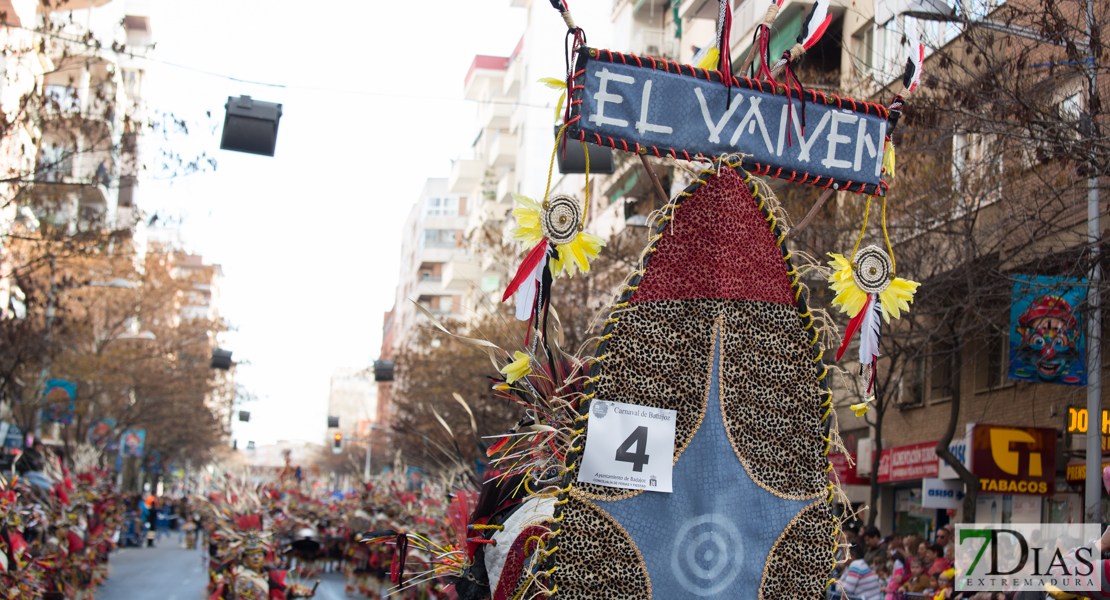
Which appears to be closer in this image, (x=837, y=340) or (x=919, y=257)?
(x=837, y=340)

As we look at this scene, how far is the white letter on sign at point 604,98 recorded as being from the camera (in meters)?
4.62

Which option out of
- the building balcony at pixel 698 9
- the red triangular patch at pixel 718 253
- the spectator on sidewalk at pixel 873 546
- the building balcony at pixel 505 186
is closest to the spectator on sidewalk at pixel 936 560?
the spectator on sidewalk at pixel 873 546

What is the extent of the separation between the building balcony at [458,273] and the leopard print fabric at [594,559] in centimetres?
5380

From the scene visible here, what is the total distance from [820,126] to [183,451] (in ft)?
277

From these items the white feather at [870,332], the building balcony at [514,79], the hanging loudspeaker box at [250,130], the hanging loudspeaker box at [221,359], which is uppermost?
the building balcony at [514,79]

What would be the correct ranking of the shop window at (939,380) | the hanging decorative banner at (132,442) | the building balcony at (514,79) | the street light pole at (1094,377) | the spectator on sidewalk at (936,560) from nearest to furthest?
the street light pole at (1094,377) → the spectator on sidewalk at (936,560) → the shop window at (939,380) → the hanging decorative banner at (132,442) → the building balcony at (514,79)

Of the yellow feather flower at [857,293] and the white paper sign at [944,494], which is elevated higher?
the yellow feather flower at [857,293]

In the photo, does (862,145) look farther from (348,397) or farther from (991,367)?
(348,397)

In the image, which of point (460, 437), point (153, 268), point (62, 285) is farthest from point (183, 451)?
point (62, 285)

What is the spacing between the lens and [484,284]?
65688 mm

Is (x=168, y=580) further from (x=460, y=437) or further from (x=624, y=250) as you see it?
(x=624, y=250)

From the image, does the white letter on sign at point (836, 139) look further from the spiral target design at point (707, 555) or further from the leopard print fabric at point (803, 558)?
the spiral target design at point (707, 555)

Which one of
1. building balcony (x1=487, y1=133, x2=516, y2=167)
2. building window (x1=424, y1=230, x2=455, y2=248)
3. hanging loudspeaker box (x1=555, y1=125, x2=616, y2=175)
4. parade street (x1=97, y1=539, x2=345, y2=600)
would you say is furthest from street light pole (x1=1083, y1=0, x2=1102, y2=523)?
building window (x1=424, y1=230, x2=455, y2=248)

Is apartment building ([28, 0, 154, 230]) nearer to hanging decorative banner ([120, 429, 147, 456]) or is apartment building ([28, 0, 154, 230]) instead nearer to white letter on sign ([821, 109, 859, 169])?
white letter on sign ([821, 109, 859, 169])
